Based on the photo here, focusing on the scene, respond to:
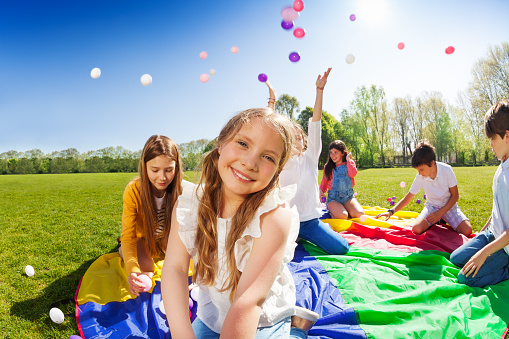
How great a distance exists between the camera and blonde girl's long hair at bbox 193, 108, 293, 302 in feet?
5.15

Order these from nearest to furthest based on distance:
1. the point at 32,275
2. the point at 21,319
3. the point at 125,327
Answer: the point at 125,327 < the point at 21,319 < the point at 32,275

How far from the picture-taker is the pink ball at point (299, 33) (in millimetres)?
4477

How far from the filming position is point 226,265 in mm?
1651

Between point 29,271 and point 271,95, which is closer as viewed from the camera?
point 29,271

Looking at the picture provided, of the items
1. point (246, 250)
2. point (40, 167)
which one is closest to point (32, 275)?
point (246, 250)

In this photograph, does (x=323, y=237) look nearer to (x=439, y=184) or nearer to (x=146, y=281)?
(x=146, y=281)

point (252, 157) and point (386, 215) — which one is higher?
point (252, 157)

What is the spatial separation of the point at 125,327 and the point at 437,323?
233cm

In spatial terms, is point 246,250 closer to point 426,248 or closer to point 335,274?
point 335,274

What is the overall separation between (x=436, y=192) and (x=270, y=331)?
3836 mm

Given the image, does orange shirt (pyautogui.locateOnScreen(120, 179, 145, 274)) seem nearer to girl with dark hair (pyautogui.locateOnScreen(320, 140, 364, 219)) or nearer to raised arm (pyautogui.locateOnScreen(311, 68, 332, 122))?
raised arm (pyautogui.locateOnScreen(311, 68, 332, 122))

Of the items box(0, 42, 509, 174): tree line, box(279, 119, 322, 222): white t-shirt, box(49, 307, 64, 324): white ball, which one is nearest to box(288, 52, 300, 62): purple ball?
box(279, 119, 322, 222): white t-shirt

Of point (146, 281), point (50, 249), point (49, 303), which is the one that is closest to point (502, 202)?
point (146, 281)

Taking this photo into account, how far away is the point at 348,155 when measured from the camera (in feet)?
18.6
